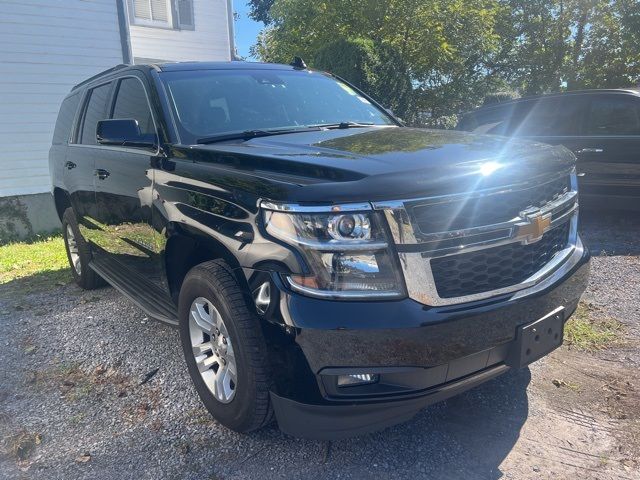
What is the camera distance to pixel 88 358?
12.8 ft

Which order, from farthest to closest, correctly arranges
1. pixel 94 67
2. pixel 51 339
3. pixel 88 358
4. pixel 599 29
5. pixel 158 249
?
pixel 599 29
pixel 94 67
pixel 51 339
pixel 88 358
pixel 158 249

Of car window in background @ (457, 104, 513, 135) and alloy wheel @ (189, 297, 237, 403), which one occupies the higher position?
car window in background @ (457, 104, 513, 135)

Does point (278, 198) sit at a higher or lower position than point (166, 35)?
lower

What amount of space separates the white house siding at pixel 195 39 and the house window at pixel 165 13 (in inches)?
4.9

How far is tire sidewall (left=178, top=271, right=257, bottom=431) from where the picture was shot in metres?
2.44

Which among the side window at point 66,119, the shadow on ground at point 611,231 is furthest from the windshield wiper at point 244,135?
the shadow on ground at point 611,231

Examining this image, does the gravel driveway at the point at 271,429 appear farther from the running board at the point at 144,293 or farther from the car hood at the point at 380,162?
the car hood at the point at 380,162

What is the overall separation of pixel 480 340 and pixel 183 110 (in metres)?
2.24

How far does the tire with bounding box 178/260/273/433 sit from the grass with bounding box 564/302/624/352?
2.34 metres

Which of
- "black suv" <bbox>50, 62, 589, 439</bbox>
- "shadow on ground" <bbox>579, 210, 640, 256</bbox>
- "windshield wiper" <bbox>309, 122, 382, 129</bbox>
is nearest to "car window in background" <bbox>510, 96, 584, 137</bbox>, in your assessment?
"shadow on ground" <bbox>579, 210, 640, 256</bbox>

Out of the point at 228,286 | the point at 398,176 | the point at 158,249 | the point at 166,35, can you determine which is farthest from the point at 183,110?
the point at 166,35

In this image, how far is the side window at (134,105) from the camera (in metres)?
3.54

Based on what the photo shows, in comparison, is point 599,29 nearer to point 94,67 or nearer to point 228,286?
point 94,67

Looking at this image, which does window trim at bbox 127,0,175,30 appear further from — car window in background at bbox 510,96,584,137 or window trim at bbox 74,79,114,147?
car window in background at bbox 510,96,584,137
